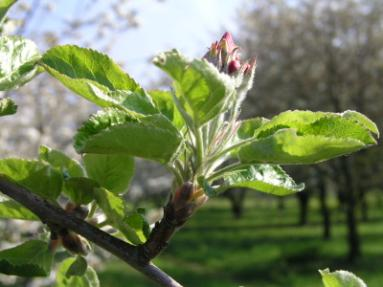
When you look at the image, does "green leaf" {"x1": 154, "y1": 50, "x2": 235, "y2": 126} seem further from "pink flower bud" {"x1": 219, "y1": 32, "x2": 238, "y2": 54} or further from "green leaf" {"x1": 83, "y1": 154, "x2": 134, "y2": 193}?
"green leaf" {"x1": 83, "y1": 154, "x2": 134, "y2": 193}

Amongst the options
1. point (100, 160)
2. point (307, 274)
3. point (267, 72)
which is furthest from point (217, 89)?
point (267, 72)

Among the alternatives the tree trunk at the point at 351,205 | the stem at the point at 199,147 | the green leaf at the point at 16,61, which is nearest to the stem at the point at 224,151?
the stem at the point at 199,147

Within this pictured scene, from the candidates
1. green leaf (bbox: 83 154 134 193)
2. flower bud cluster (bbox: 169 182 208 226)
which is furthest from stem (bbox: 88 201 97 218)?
flower bud cluster (bbox: 169 182 208 226)

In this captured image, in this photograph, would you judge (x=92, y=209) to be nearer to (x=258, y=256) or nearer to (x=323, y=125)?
(x=323, y=125)

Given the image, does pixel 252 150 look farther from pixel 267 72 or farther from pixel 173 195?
pixel 267 72

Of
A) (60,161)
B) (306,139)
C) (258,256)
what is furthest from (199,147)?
(258,256)

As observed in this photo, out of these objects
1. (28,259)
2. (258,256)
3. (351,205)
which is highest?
→ (351,205)
